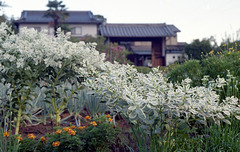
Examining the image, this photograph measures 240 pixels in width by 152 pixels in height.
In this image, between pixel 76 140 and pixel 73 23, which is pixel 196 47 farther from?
pixel 76 140

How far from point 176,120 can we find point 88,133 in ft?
3.00

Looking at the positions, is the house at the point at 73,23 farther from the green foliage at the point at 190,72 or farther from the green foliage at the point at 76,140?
the green foliage at the point at 76,140

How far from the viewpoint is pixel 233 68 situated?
13.0 ft

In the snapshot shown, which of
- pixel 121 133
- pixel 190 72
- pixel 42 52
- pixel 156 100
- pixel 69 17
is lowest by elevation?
pixel 121 133

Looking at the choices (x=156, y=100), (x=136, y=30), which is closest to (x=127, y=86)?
(x=156, y=100)

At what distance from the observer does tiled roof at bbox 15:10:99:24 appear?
78.5ft

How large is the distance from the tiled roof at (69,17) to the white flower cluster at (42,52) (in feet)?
68.8

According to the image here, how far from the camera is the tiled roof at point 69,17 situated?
23922 mm

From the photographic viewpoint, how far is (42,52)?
311 cm

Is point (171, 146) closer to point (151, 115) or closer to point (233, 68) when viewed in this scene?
point (151, 115)

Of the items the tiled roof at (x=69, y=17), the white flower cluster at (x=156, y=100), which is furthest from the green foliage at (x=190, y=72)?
the tiled roof at (x=69, y=17)

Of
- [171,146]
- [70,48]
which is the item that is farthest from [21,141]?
[171,146]

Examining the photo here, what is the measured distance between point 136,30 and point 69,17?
26.1ft

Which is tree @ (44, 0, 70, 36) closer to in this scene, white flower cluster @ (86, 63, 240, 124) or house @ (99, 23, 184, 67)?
house @ (99, 23, 184, 67)
